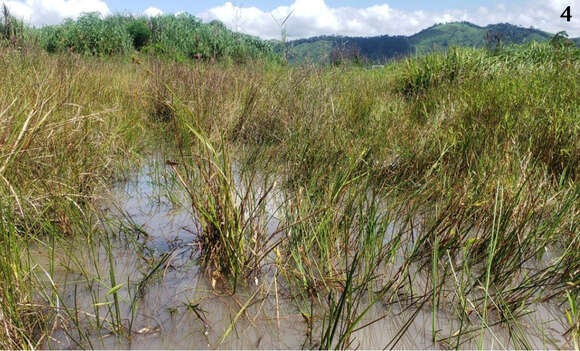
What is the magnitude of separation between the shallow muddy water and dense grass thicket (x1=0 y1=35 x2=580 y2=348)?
0.04 m

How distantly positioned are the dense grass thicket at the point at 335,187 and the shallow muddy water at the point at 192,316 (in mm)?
38

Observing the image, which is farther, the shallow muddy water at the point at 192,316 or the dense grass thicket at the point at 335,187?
the dense grass thicket at the point at 335,187

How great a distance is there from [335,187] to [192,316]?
1.01 metres

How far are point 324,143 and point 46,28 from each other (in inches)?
881

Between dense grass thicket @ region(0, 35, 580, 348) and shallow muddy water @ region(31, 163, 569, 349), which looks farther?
dense grass thicket @ region(0, 35, 580, 348)

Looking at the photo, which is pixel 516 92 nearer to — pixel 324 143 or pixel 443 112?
pixel 443 112

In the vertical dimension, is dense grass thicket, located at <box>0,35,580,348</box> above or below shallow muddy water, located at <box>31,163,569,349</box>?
above

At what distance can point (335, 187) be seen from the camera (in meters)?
2.40

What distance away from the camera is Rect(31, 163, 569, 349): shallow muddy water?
1677mm

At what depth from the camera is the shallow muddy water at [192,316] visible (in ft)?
5.50

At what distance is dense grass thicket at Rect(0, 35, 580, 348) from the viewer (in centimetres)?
180

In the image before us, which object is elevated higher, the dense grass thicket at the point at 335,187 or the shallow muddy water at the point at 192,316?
the dense grass thicket at the point at 335,187

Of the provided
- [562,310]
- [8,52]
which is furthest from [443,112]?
[8,52]

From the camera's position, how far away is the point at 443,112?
406cm
